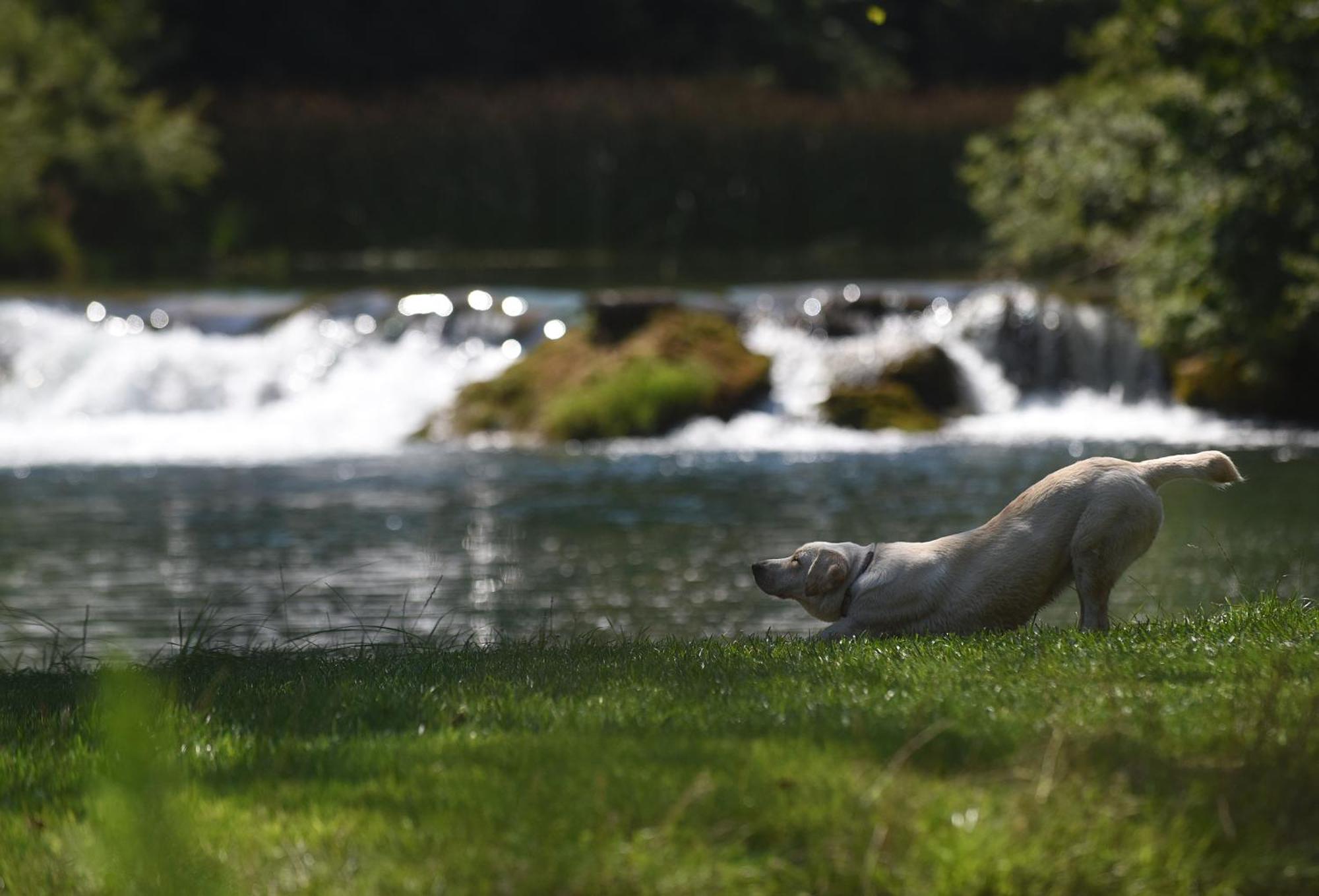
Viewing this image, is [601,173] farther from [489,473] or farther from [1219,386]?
→ [489,473]

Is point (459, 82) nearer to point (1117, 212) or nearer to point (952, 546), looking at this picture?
point (1117, 212)

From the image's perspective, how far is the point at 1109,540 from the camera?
6.99 meters

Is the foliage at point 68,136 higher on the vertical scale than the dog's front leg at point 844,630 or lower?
higher

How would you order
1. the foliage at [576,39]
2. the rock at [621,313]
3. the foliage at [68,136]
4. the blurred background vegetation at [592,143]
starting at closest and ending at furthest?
1. the rock at [621,313]
2. the blurred background vegetation at [592,143]
3. the foliage at [68,136]
4. the foliage at [576,39]

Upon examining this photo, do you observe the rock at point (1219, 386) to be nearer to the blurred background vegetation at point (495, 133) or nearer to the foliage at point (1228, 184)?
the foliage at point (1228, 184)

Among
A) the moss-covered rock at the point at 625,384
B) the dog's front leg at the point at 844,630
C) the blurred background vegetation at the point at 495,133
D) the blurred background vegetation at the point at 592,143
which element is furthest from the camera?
the blurred background vegetation at the point at 495,133

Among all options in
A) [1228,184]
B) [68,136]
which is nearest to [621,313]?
[1228,184]

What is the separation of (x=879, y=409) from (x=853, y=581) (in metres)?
15.8

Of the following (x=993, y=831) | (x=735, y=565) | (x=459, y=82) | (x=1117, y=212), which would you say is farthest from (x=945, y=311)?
(x=459, y=82)

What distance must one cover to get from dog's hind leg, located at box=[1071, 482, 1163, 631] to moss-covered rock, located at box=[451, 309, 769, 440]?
15.3 meters

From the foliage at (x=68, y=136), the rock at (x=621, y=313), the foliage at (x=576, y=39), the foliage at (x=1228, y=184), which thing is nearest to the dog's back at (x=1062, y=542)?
the foliage at (x=1228, y=184)

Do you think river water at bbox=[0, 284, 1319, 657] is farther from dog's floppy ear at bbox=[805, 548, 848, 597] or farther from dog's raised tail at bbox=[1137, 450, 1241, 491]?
dog's raised tail at bbox=[1137, 450, 1241, 491]

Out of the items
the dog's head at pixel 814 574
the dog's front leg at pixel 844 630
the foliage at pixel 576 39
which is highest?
the foliage at pixel 576 39

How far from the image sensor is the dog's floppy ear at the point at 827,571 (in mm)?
7293
